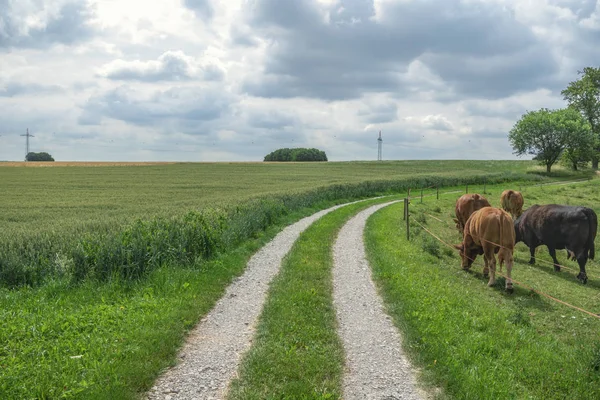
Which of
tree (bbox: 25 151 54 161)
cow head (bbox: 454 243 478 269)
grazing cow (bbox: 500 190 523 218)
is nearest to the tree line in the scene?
grazing cow (bbox: 500 190 523 218)

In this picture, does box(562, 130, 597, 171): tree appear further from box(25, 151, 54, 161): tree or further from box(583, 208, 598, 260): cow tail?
box(25, 151, 54, 161): tree

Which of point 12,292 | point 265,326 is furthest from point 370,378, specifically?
point 12,292

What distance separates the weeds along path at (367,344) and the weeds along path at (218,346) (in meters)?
1.88

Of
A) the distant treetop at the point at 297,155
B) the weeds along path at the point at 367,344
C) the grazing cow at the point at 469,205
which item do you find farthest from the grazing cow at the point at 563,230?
the distant treetop at the point at 297,155

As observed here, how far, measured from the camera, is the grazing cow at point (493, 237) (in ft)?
40.9

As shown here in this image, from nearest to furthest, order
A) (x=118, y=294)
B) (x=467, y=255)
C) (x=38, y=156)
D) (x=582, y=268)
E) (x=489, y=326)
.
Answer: (x=489, y=326) → (x=118, y=294) → (x=467, y=255) → (x=582, y=268) → (x=38, y=156)

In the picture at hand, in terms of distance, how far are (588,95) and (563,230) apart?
7856 centimetres

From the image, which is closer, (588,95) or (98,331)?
(98,331)

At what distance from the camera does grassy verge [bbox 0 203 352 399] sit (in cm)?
655

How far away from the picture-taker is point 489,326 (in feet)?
29.6

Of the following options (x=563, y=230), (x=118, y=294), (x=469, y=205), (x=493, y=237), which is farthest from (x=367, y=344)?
(x=469, y=205)

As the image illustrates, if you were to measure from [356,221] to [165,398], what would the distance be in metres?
20.9

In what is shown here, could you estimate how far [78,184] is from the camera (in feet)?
168

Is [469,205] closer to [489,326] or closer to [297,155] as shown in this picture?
[489,326]
